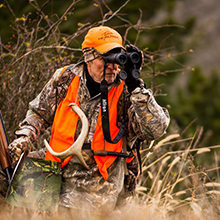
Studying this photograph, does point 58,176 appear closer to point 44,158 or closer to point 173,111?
point 44,158

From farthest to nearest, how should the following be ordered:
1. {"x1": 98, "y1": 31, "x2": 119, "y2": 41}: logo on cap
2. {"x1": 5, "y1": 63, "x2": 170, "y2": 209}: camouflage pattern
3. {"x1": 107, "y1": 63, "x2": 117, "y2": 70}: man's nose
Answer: {"x1": 98, "y1": 31, "x2": 119, "y2": 41}: logo on cap
{"x1": 107, "y1": 63, "x2": 117, "y2": 70}: man's nose
{"x1": 5, "y1": 63, "x2": 170, "y2": 209}: camouflage pattern

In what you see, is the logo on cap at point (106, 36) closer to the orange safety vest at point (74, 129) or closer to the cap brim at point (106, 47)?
the cap brim at point (106, 47)

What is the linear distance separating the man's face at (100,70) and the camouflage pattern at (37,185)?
0.85 m

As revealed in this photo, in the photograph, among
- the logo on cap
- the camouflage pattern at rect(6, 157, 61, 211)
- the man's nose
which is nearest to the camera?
the camouflage pattern at rect(6, 157, 61, 211)

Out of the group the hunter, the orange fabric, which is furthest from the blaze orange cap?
the orange fabric

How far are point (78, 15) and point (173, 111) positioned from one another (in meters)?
8.17

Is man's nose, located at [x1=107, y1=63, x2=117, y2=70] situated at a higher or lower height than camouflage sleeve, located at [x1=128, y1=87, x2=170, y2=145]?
higher

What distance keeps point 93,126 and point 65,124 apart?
0.25 meters

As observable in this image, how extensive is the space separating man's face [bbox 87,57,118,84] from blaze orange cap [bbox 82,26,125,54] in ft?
0.35

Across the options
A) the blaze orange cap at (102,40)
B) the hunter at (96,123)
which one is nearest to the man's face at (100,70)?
the hunter at (96,123)

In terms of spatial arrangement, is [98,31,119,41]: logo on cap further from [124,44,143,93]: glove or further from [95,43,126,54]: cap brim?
[124,44,143,93]: glove

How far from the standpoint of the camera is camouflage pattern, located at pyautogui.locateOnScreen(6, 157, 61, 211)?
3553 millimetres

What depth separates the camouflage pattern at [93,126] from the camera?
150 inches

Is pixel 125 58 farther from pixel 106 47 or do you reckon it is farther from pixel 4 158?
pixel 4 158
